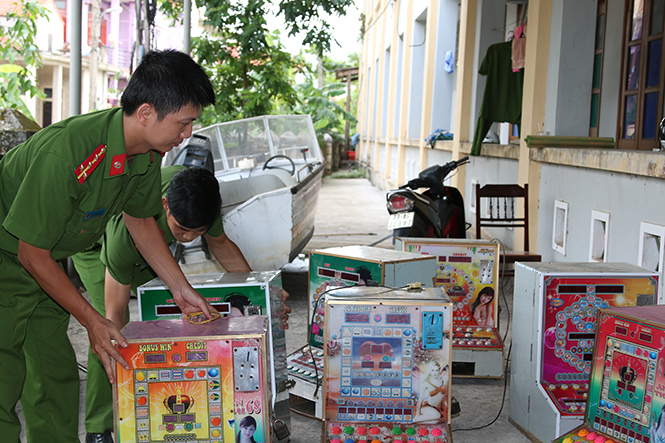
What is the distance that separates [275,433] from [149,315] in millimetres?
741

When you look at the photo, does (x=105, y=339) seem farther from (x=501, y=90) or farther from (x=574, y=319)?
(x=501, y=90)

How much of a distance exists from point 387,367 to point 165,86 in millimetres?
1361

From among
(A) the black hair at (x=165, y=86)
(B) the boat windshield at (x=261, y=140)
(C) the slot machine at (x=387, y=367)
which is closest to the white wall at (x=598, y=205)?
(C) the slot machine at (x=387, y=367)

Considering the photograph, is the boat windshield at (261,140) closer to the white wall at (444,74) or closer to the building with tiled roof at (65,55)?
the white wall at (444,74)

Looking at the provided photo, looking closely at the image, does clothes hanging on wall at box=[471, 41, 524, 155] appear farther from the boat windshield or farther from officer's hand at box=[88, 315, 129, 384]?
officer's hand at box=[88, 315, 129, 384]

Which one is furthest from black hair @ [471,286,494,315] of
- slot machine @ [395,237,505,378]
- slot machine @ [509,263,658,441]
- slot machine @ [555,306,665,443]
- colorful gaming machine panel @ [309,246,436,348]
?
slot machine @ [555,306,665,443]

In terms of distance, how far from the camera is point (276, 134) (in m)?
8.05

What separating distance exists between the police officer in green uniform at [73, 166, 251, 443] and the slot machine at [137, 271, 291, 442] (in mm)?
292

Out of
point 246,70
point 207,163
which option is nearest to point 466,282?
point 207,163

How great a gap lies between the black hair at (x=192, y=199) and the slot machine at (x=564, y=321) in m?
1.55

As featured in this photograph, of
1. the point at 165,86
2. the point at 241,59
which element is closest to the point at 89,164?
the point at 165,86

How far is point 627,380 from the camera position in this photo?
2268 millimetres

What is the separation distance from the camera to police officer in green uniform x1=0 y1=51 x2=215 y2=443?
1896 mm

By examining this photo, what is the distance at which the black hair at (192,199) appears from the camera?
8.81ft
